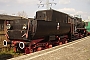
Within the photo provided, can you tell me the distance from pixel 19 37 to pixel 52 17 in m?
3.15

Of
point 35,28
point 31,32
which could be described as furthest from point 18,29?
point 35,28

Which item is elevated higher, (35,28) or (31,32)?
(35,28)

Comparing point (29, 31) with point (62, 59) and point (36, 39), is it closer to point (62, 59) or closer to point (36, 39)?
point (36, 39)

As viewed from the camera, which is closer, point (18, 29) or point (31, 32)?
point (31, 32)

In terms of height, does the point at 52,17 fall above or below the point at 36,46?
above

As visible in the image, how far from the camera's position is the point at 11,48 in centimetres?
1105

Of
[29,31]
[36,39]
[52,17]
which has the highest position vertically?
[52,17]

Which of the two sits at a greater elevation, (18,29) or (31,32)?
(18,29)

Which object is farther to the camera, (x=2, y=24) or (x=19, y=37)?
(x=2, y=24)

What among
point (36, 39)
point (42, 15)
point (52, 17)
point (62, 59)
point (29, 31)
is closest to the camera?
point (62, 59)

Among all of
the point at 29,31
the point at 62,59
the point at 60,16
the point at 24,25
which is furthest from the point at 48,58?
the point at 60,16

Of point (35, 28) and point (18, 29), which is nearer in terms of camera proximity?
point (35, 28)

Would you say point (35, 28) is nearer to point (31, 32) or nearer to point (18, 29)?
point (31, 32)

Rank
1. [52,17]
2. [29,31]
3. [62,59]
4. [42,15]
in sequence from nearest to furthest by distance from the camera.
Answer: [62,59], [29,31], [52,17], [42,15]
